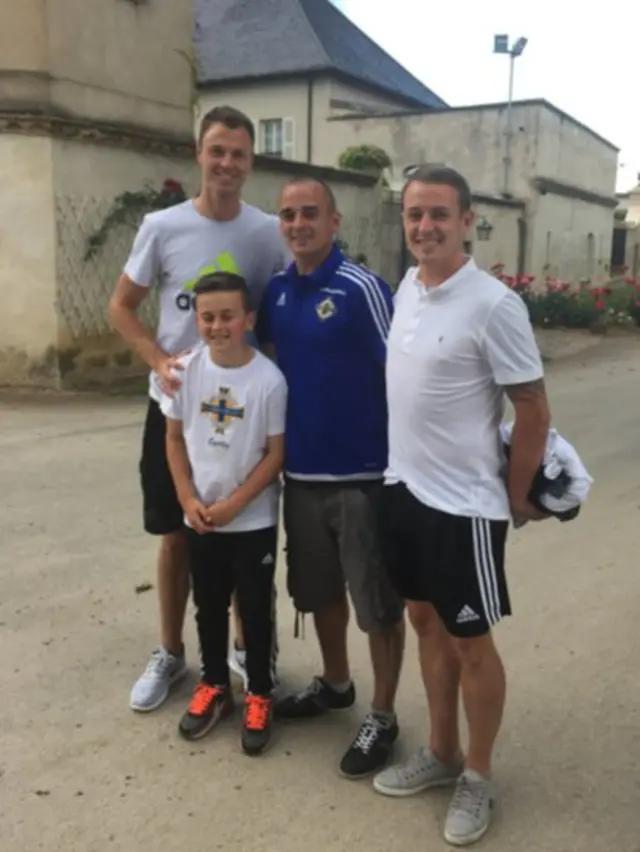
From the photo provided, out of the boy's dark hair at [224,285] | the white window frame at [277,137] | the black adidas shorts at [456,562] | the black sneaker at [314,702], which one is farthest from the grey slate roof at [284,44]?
the black adidas shorts at [456,562]

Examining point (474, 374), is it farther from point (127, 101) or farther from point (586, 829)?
point (127, 101)

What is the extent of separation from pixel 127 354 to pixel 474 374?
932 centimetres

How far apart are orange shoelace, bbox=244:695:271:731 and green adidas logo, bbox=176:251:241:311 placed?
1379 millimetres

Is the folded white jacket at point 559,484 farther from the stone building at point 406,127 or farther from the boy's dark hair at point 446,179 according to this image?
the stone building at point 406,127

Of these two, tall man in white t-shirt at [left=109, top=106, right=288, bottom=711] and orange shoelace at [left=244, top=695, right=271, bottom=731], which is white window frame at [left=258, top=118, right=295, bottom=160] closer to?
tall man in white t-shirt at [left=109, top=106, right=288, bottom=711]

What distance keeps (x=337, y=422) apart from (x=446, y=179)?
32.5 inches

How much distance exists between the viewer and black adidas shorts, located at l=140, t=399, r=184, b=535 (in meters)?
3.36

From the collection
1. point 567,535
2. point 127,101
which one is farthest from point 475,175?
point 567,535

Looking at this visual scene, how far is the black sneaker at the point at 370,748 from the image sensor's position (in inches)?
118

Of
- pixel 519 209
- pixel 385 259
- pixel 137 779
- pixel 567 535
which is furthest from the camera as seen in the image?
pixel 519 209

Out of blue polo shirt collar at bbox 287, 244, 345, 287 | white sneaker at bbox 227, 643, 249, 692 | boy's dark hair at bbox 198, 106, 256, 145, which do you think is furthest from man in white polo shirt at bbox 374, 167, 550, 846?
white sneaker at bbox 227, 643, 249, 692

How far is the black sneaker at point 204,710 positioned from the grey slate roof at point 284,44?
83.3ft

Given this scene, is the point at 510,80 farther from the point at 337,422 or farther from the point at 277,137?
the point at 337,422

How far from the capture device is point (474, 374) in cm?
254
